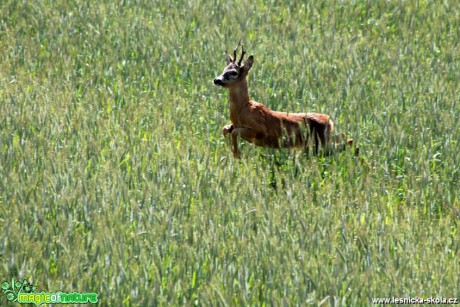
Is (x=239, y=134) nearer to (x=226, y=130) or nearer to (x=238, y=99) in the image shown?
(x=226, y=130)

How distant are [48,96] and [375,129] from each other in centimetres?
343

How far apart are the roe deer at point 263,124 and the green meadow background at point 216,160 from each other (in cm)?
14

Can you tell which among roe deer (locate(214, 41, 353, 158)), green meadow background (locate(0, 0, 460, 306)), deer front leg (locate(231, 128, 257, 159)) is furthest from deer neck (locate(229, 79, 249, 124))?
green meadow background (locate(0, 0, 460, 306))

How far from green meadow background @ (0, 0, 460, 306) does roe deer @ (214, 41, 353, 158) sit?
143 millimetres

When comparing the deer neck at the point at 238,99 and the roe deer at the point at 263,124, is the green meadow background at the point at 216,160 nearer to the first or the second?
the roe deer at the point at 263,124

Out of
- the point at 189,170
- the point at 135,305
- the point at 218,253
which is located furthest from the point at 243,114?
the point at 135,305

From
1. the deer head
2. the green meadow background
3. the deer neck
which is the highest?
the deer head

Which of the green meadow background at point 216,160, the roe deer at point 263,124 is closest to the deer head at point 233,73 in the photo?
the roe deer at point 263,124

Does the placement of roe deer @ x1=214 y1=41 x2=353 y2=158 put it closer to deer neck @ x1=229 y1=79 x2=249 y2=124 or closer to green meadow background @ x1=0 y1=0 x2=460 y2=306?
deer neck @ x1=229 y1=79 x2=249 y2=124

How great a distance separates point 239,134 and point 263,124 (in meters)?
0.25

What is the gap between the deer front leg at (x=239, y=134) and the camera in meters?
8.50

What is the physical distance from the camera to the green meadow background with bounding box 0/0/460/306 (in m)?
5.84

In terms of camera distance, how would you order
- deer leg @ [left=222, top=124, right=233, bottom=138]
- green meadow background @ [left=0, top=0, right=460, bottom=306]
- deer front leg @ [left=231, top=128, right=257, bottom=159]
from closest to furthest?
green meadow background @ [left=0, top=0, right=460, bottom=306] < deer front leg @ [left=231, top=128, right=257, bottom=159] < deer leg @ [left=222, top=124, right=233, bottom=138]

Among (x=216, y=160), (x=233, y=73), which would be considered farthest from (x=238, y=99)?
(x=216, y=160)
